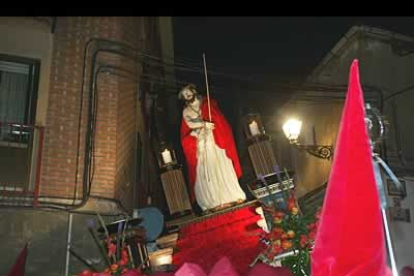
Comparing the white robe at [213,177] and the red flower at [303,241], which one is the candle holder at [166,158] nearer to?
the white robe at [213,177]

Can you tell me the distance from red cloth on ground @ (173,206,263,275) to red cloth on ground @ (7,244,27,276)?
7.60 ft

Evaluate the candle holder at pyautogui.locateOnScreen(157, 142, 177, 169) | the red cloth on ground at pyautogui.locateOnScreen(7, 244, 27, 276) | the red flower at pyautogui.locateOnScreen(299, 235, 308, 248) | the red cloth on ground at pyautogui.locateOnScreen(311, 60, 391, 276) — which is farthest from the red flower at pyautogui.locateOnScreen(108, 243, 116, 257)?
the candle holder at pyautogui.locateOnScreen(157, 142, 177, 169)

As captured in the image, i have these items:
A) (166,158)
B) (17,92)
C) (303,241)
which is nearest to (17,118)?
(17,92)

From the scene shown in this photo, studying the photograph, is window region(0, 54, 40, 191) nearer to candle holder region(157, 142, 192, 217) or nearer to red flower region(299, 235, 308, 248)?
candle holder region(157, 142, 192, 217)

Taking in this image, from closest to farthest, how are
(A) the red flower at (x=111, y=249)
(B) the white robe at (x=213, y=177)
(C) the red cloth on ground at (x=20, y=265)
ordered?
(A) the red flower at (x=111, y=249)
(C) the red cloth on ground at (x=20, y=265)
(B) the white robe at (x=213, y=177)

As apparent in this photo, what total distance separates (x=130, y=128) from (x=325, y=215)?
7.04 meters

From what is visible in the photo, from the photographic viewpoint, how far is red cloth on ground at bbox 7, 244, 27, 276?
7398 mm

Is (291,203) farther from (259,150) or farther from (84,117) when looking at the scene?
(259,150)

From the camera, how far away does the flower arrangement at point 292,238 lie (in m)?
5.20

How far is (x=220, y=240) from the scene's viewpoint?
8508mm

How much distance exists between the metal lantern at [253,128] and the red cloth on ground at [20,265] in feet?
15.8

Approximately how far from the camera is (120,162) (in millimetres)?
9211

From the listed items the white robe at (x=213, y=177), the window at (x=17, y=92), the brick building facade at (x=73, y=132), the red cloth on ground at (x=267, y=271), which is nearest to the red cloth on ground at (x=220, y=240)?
the white robe at (x=213, y=177)

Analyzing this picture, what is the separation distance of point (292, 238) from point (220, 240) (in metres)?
3.29
